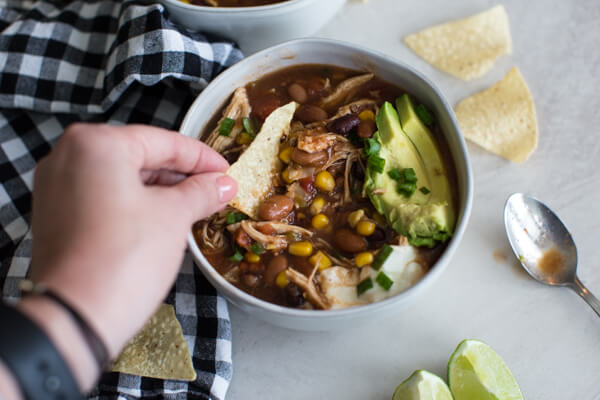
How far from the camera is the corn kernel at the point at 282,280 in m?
→ 2.53

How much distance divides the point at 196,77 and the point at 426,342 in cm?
193

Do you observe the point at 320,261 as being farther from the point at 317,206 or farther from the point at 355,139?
the point at 355,139

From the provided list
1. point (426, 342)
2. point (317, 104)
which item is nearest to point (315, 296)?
point (426, 342)

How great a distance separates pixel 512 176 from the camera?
10.6ft

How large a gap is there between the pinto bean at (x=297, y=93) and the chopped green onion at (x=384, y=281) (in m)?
1.08

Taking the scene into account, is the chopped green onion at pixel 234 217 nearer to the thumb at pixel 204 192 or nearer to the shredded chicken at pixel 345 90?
the thumb at pixel 204 192

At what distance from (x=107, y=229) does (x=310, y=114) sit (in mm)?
1419

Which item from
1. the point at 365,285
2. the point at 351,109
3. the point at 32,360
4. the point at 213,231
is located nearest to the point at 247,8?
the point at 351,109

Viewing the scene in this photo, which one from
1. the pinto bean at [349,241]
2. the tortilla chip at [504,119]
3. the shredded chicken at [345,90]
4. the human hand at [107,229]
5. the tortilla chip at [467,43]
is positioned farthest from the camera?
the tortilla chip at [467,43]

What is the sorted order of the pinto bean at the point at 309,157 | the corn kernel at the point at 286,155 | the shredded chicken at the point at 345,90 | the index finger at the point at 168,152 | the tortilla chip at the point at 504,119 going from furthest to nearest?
the tortilla chip at the point at 504,119 → the shredded chicken at the point at 345,90 → the corn kernel at the point at 286,155 → the pinto bean at the point at 309,157 → the index finger at the point at 168,152

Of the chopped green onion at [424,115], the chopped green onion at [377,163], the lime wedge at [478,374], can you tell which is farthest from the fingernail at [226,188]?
the lime wedge at [478,374]

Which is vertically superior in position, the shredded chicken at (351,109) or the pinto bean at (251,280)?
the shredded chicken at (351,109)

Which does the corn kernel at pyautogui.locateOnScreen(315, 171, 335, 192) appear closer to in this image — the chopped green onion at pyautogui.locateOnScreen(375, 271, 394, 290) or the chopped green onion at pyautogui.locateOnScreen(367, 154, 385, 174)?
the chopped green onion at pyautogui.locateOnScreen(367, 154, 385, 174)

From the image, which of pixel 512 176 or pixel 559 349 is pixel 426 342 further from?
pixel 512 176
